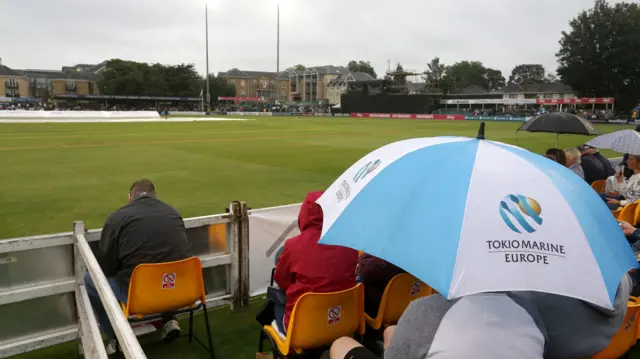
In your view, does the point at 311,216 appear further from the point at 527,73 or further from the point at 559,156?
the point at 527,73

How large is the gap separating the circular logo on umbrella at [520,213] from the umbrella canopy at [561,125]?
783 cm

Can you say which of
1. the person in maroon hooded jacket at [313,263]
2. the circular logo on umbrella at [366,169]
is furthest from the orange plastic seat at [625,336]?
the circular logo on umbrella at [366,169]

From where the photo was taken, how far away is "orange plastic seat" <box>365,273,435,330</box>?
10.6 ft

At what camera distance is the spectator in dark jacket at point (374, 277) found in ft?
11.1

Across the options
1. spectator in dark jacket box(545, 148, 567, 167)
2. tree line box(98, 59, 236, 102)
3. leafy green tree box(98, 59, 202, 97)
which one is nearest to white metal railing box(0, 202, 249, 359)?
spectator in dark jacket box(545, 148, 567, 167)

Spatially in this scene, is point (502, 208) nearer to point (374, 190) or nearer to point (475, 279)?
point (475, 279)

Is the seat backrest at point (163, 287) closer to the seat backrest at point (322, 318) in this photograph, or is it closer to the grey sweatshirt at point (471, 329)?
the seat backrest at point (322, 318)

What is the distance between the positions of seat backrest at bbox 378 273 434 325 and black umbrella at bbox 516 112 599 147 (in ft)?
22.2

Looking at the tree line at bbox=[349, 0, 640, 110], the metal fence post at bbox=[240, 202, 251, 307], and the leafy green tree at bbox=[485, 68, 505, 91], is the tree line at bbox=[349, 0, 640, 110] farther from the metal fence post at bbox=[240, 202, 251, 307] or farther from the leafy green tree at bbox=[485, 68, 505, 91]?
the leafy green tree at bbox=[485, 68, 505, 91]

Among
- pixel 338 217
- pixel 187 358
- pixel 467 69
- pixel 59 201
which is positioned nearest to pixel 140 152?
pixel 59 201

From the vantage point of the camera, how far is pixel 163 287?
333cm

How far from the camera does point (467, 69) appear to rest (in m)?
147

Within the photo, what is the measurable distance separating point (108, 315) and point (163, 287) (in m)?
1.07

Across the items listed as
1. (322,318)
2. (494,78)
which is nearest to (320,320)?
(322,318)
